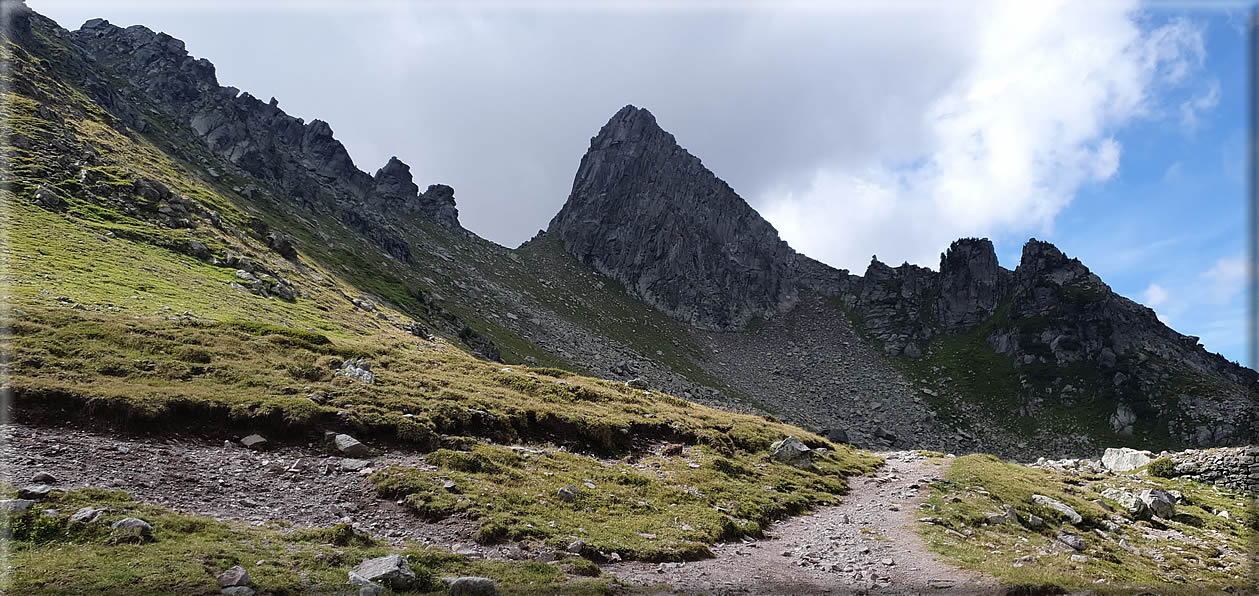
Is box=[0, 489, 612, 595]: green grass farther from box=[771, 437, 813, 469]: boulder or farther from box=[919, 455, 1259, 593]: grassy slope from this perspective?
box=[771, 437, 813, 469]: boulder

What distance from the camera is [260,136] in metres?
129

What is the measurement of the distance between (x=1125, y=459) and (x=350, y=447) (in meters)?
57.4

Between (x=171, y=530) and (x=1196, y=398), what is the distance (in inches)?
5860

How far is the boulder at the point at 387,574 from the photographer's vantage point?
1143cm

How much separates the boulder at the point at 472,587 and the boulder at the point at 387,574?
0.98 metres

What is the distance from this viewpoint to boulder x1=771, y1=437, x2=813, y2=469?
32594mm

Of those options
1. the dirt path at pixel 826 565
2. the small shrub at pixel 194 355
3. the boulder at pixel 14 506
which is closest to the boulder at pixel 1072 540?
the dirt path at pixel 826 565

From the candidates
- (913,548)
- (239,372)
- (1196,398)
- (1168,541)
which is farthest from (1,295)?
(1196,398)

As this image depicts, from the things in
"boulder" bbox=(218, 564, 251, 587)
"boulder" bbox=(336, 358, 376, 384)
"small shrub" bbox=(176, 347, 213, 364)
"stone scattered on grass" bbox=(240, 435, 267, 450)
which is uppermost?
"boulder" bbox=(336, 358, 376, 384)

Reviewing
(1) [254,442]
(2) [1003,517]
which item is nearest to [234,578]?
(1) [254,442]

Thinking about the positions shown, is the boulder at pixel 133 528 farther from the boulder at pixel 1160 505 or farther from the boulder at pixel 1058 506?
the boulder at pixel 1160 505

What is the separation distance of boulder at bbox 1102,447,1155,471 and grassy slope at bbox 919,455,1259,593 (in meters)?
7.37

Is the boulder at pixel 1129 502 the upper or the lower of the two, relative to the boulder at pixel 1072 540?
upper

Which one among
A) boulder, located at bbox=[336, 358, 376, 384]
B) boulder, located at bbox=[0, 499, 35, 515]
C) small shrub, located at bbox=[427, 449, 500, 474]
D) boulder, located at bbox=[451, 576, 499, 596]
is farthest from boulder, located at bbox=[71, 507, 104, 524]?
boulder, located at bbox=[336, 358, 376, 384]
